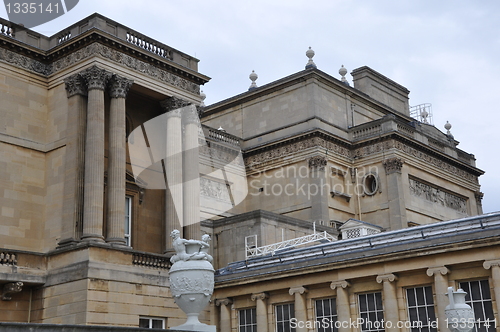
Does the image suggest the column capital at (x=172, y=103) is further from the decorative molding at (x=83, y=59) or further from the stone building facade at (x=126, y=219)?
the decorative molding at (x=83, y=59)

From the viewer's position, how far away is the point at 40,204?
2922 centimetres

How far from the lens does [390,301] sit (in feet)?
79.3

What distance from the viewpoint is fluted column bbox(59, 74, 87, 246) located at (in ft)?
91.6

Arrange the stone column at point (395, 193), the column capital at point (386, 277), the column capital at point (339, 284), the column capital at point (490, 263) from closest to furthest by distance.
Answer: the column capital at point (490, 263) < the column capital at point (386, 277) < the column capital at point (339, 284) < the stone column at point (395, 193)

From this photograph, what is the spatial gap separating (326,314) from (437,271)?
5021mm

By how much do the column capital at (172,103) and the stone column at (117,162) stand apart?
2.66 m

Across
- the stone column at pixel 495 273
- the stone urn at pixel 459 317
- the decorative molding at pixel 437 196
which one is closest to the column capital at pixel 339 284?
the stone column at pixel 495 273

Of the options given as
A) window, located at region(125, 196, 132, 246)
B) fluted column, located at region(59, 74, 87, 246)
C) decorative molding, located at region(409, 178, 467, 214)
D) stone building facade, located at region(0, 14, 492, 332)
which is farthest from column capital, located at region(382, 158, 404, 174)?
fluted column, located at region(59, 74, 87, 246)

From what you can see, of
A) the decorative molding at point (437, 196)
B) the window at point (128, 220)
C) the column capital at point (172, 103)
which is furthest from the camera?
the decorative molding at point (437, 196)

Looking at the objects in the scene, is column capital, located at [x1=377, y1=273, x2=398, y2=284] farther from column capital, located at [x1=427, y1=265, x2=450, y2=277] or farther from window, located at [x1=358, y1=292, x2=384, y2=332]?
column capital, located at [x1=427, y1=265, x2=450, y2=277]

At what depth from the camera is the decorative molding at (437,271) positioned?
23.0 m

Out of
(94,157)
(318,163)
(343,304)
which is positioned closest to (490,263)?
(343,304)

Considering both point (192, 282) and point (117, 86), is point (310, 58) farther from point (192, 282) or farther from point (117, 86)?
point (192, 282)

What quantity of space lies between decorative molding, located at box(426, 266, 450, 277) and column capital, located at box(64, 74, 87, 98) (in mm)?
16123
